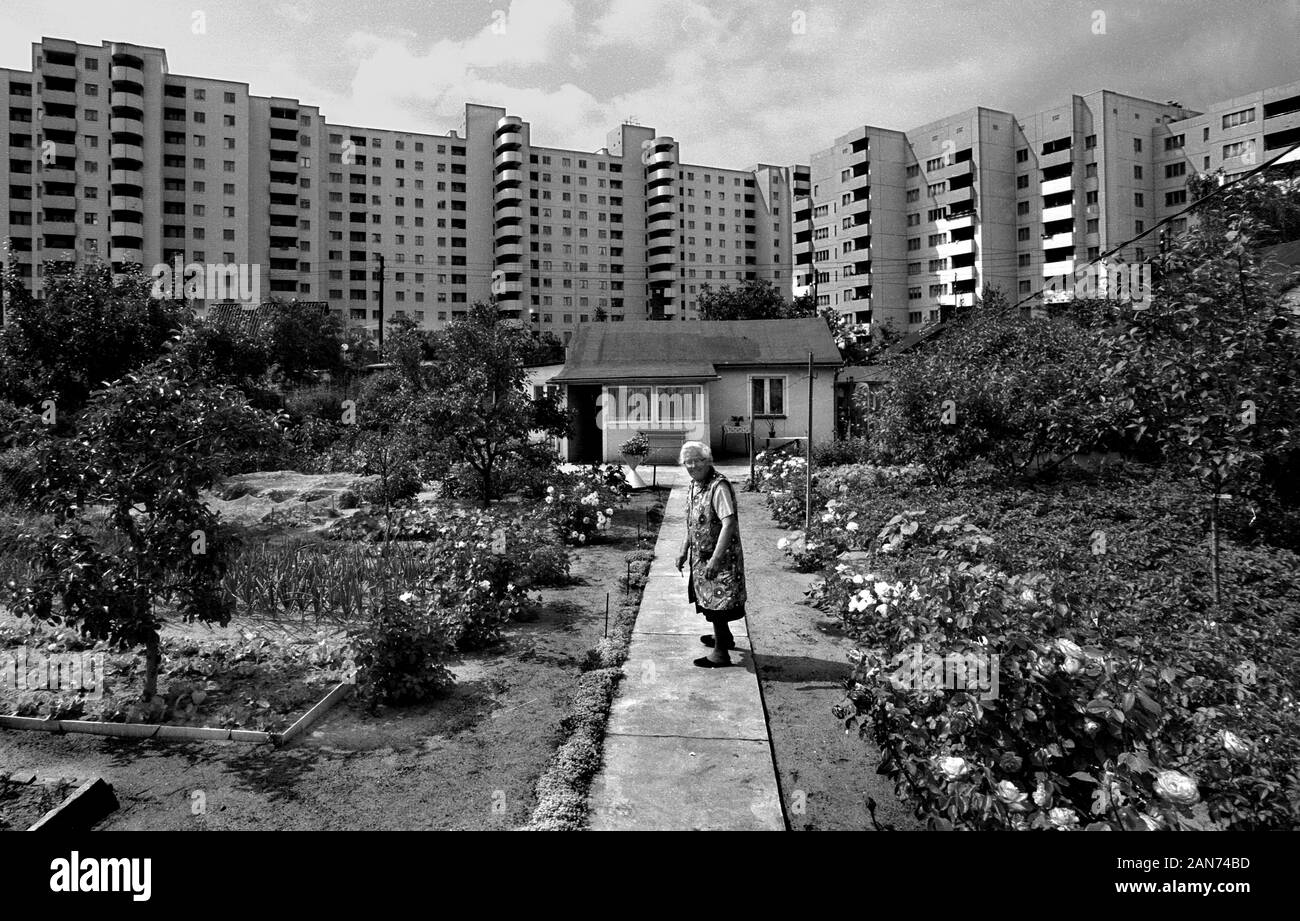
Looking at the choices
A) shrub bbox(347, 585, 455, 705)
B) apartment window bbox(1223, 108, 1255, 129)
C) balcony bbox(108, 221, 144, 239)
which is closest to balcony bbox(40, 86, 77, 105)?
balcony bbox(108, 221, 144, 239)

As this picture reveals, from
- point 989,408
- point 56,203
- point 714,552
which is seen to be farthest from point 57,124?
point 714,552

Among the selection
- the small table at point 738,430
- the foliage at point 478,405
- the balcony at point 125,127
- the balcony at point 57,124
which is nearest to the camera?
the foliage at point 478,405

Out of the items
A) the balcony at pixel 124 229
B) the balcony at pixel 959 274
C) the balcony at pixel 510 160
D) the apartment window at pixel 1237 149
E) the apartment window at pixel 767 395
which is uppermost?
the balcony at pixel 510 160

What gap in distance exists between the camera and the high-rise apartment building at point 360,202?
7212cm

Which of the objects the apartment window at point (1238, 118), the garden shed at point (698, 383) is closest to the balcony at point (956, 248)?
the apartment window at point (1238, 118)

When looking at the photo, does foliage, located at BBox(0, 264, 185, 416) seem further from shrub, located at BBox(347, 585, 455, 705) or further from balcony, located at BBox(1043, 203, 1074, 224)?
balcony, located at BBox(1043, 203, 1074, 224)

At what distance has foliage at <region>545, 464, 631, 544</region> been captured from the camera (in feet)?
38.5

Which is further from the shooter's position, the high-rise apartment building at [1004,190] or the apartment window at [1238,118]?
the high-rise apartment building at [1004,190]

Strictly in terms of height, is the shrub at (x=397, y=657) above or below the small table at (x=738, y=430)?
below

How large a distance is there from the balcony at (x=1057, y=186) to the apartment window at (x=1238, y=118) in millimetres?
12608

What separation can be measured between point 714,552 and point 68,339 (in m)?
18.7

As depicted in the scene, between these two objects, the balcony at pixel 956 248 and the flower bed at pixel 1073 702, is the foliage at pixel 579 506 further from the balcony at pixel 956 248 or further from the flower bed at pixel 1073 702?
the balcony at pixel 956 248
